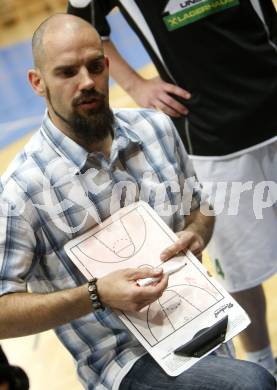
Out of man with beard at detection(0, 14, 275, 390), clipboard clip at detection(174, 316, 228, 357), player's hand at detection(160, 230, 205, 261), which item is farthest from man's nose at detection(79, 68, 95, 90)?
clipboard clip at detection(174, 316, 228, 357)

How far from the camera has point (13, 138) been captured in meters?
5.05

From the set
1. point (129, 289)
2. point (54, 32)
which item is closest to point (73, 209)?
point (129, 289)

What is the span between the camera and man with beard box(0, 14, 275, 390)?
1.44 m

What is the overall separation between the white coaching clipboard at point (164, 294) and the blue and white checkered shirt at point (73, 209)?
0.06m

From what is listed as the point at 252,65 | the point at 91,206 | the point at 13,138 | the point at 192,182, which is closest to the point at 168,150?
the point at 192,182

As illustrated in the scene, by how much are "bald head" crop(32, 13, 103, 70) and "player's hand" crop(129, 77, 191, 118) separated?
492 millimetres

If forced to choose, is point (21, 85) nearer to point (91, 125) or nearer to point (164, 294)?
point (91, 125)

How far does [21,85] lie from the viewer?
604 centimetres

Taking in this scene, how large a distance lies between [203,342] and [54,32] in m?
0.86

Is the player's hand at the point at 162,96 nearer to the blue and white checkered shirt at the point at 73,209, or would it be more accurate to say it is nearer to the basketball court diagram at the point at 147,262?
the blue and white checkered shirt at the point at 73,209

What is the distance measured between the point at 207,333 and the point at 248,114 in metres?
0.85

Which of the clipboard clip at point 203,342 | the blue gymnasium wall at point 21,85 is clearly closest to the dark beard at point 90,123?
the clipboard clip at point 203,342

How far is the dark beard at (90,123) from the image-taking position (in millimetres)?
1562

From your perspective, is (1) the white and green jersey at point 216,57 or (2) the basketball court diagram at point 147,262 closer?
(2) the basketball court diagram at point 147,262
